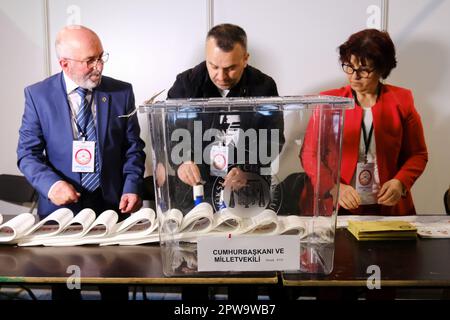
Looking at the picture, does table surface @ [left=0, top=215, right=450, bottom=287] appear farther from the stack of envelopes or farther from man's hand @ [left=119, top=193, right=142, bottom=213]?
man's hand @ [left=119, top=193, right=142, bottom=213]

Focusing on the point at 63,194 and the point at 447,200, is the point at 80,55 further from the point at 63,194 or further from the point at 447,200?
the point at 447,200

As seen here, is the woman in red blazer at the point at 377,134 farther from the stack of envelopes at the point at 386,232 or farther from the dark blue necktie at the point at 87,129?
the dark blue necktie at the point at 87,129

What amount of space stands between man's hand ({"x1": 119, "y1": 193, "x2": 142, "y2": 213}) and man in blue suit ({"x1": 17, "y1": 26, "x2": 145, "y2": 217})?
80 mm

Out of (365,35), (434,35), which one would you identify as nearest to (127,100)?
(365,35)

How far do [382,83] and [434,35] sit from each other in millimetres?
378

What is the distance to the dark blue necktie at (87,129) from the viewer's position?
1.83 m

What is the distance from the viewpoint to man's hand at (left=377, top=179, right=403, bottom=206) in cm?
179

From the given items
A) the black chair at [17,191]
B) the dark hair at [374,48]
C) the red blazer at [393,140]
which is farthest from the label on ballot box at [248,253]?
the black chair at [17,191]

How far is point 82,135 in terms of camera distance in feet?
6.00

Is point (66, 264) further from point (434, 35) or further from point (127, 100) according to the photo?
point (434, 35)

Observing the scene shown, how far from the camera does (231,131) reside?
2.80ft

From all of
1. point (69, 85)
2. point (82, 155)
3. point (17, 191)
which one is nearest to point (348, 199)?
point (82, 155)

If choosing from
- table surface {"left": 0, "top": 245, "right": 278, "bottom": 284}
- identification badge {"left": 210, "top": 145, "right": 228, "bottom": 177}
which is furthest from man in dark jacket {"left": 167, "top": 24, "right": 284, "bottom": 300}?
table surface {"left": 0, "top": 245, "right": 278, "bottom": 284}

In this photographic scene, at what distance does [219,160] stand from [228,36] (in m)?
1.16
